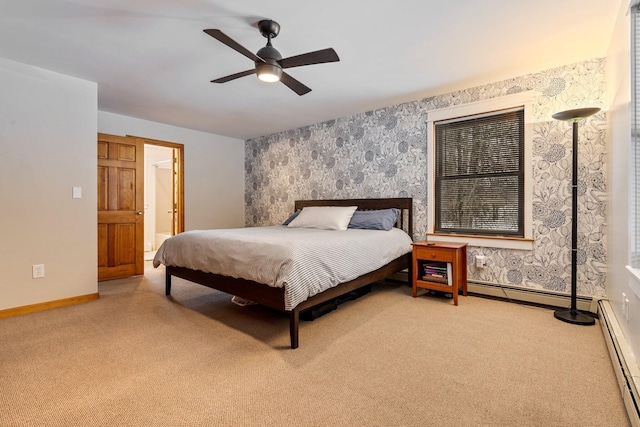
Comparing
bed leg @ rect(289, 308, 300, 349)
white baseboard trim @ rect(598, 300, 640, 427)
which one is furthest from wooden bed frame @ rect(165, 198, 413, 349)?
white baseboard trim @ rect(598, 300, 640, 427)

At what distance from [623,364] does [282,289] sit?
1.98m

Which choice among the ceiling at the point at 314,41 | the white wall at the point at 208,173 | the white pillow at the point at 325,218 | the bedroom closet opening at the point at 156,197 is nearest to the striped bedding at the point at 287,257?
the white pillow at the point at 325,218

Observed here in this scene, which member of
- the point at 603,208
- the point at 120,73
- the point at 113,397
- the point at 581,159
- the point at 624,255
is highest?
the point at 120,73

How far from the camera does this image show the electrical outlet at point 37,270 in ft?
9.74

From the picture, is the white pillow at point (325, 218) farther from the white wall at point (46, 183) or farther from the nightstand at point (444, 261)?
the white wall at point (46, 183)

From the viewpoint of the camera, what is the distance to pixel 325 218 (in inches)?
155

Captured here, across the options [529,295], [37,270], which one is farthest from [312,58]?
[37,270]

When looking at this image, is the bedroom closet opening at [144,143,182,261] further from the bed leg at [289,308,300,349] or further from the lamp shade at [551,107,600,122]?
the lamp shade at [551,107,600,122]

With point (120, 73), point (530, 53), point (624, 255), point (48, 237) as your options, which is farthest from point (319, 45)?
point (48, 237)

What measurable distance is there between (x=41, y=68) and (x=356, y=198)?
148 inches

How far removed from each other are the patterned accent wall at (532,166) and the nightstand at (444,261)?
0.74 ft

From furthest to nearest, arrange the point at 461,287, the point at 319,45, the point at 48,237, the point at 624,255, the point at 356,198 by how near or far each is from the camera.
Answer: the point at 356,198, the point at 461,287, the point at 48,237, the point at 319,45, the point at 624,255

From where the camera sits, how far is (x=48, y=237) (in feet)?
10.0

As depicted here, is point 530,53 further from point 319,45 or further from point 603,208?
Answer: point 319,45
